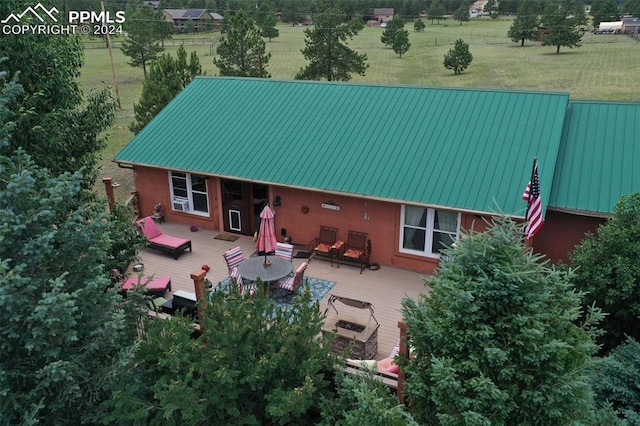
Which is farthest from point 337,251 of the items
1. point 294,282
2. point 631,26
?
point 631,26

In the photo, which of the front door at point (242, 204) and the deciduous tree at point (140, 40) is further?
the deciduous tree at point (140, 40)

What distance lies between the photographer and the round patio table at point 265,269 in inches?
471

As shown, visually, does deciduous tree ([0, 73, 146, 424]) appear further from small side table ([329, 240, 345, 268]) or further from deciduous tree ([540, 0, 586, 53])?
→ deciduous tree ([540, 0, 586, 53])

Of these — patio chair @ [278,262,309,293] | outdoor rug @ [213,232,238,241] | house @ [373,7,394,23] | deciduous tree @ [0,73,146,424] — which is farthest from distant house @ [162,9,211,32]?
deciduous tree @ [0,73,146,424]

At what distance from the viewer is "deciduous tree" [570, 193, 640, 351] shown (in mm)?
8570

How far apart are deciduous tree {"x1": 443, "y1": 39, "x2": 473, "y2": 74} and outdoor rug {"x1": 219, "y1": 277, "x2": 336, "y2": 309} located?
45.3 metres

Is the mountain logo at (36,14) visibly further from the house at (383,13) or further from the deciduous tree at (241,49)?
the house at (383,13)

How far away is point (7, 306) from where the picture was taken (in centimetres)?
565

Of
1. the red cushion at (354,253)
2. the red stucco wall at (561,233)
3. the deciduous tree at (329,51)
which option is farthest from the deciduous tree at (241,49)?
the red stucco wall at (561,233)

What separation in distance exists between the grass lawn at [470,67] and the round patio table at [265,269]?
36.6 ft

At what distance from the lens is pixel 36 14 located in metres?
8.24

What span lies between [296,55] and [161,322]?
208 ft

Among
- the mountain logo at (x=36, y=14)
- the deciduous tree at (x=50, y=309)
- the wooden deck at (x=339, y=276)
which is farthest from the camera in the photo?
the wooden deck at (x=339, y=276)

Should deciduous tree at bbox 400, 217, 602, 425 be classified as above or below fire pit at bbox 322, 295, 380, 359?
above
